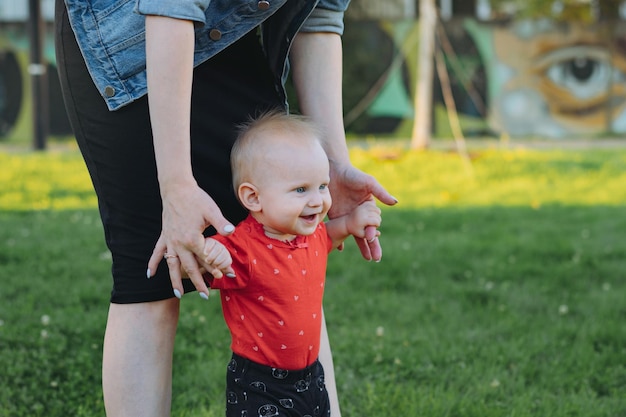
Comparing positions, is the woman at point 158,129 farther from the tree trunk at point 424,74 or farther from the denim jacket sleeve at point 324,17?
the tree trunk at point 424,74

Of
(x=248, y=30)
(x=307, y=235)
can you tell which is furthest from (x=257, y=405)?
(x=248, y=30)

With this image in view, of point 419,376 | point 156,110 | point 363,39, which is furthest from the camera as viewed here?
point 363,39

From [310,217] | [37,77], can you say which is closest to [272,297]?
[310,217]

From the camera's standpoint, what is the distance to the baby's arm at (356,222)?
1861mm

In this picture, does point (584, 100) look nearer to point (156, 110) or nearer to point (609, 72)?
point (609, 72)

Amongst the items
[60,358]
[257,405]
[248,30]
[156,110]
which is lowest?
[60,358]

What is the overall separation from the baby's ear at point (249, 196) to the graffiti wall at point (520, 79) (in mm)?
13232

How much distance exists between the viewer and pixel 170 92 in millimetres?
1521

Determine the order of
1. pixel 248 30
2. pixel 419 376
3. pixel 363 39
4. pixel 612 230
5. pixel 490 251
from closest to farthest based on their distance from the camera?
pixel 248 30 → pixel 419 376 → pixel 490 251 → pixel 612 230 → pixel 363 39

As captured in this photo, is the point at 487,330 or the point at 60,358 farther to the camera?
the point at 487,330

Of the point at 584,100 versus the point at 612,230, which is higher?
the point at 612,230

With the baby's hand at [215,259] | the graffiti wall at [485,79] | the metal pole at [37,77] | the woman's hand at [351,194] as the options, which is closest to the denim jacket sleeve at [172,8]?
the baby's hand at [215,259]

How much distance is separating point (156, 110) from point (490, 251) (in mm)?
3432

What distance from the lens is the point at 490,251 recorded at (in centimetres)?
468
